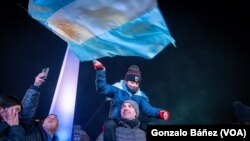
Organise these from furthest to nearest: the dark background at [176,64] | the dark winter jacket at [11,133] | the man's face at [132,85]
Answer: the dark background at [176,64], the man's face at [132,85], the dark winter jacket at [11,133]

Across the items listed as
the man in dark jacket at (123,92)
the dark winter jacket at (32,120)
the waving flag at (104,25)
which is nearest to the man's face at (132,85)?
the man in dark jacket at (123,92)

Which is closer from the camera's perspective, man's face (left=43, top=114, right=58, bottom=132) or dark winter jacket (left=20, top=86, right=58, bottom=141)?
dark winter jacket (left=20, top=86, right=58, bottom=141)

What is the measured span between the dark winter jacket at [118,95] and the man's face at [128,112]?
40 cm

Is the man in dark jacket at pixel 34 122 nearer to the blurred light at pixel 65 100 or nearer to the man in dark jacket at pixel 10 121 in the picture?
the man in dark jacket at pixel 10 121

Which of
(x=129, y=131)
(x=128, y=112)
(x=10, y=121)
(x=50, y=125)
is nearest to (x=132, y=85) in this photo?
(x=128, y=112)

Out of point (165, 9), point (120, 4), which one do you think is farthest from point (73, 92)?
point (165, 9)

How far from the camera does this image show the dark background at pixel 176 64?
18.3 ft

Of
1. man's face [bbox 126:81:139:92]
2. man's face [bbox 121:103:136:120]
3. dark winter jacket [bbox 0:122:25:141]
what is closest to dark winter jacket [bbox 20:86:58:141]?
dark winter jacket [bbox 0:122:25:141]

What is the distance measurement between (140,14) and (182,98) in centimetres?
227

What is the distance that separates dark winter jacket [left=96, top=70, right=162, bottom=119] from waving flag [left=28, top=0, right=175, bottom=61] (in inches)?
17.9

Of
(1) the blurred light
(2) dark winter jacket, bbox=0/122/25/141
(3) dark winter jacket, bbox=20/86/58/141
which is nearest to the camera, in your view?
(2) dark winter jacket, bbox=0/122/25/141

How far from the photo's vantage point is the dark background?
558 centimetres

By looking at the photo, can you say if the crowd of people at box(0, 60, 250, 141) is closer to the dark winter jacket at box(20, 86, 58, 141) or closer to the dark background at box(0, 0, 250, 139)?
the dark winter jacket at box(20, 86, 58, 141)

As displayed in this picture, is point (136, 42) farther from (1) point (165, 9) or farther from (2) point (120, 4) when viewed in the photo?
(1) point (165, 9)
